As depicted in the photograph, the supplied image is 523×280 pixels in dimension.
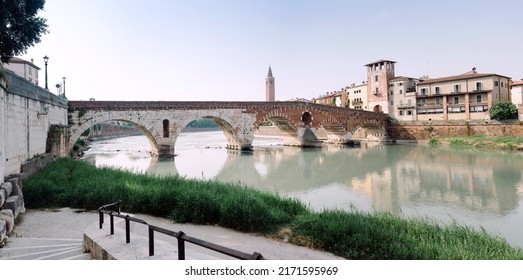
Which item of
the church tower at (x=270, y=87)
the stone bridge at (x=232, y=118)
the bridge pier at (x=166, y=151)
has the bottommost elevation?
the bridge pier at (x=166, y=151)

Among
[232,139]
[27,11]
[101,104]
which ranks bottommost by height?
[232,139]

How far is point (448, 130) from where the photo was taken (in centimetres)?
3991

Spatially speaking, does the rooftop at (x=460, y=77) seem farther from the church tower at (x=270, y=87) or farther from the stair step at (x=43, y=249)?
the church tower at (x=270, y=87)

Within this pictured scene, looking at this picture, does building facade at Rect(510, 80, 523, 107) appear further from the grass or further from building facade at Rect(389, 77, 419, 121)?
building facade at Rect(389, 77, 419, 121)

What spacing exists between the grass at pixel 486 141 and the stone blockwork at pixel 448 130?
119 centimetres

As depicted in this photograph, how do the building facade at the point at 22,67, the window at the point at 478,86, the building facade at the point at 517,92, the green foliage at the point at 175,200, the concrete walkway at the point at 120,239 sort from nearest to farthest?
the concrete walkway at the point at 120,239 < the green foliage at the point at 175,200 < the building facade at the point at 517,92 < the window at the point at 478,86 < the building facade at the point at 22,67

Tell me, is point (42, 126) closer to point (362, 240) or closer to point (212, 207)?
point (212, 207)

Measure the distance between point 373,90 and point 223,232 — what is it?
155ft

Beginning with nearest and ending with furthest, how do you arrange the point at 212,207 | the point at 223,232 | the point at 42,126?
the point at 223,232, the point at 212,207, the point at 42,126

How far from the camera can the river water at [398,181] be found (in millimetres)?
10883

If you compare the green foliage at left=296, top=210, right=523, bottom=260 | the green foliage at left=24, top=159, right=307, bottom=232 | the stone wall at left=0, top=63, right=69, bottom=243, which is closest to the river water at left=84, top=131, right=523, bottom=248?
the green foliage at left=296, top=210, right=523, bottom=260

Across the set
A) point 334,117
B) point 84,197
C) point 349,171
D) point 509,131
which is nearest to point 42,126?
point 84,197

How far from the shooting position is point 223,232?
23.9ft

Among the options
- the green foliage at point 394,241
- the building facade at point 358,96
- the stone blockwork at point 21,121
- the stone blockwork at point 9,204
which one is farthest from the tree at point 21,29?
the building facade at point 358,96
